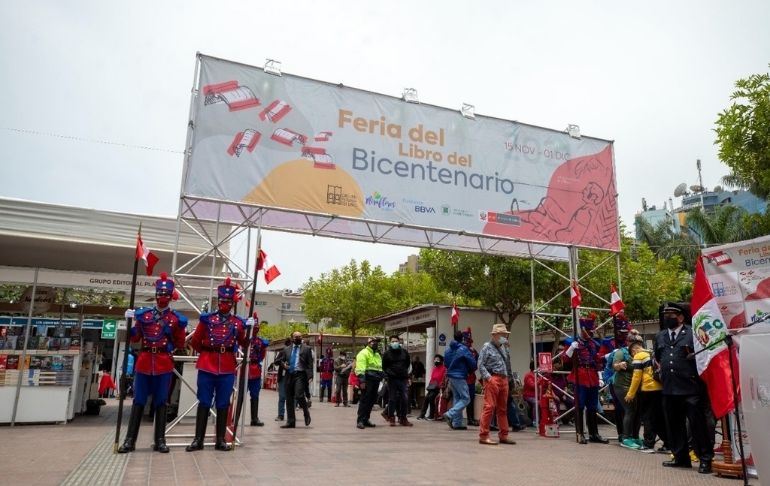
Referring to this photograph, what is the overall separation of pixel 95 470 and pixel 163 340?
184 cm

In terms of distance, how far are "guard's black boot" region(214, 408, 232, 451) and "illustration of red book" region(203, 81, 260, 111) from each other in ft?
16.8

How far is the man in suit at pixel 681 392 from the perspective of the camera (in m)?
6.92

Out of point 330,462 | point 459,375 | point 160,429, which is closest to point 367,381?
point 459,375

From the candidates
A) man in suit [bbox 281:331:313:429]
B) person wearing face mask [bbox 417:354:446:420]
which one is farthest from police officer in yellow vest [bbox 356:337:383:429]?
person wearing face mask [bbox 417:354:446:420]

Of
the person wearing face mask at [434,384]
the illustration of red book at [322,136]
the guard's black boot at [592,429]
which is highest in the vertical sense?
the illustration of red book at [322,136]

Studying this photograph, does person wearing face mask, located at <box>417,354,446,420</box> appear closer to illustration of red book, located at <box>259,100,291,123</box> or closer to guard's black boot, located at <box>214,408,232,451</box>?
illustration of red book, located at <box>259,100,291,123</box>

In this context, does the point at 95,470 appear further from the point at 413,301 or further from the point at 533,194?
the point at 413,301

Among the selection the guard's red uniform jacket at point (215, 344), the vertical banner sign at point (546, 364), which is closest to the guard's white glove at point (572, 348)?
the vertical banner sign at point (546, 364)

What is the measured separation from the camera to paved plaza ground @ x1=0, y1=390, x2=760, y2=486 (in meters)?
5.83

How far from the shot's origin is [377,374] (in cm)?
1166

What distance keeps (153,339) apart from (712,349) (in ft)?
21.9

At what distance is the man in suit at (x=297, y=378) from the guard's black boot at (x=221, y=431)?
335cm

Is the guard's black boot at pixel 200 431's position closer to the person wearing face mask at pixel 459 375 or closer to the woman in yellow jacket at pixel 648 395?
the person wearing face mask at pixel 459 375

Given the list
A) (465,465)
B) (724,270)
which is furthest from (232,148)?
(724,270)
